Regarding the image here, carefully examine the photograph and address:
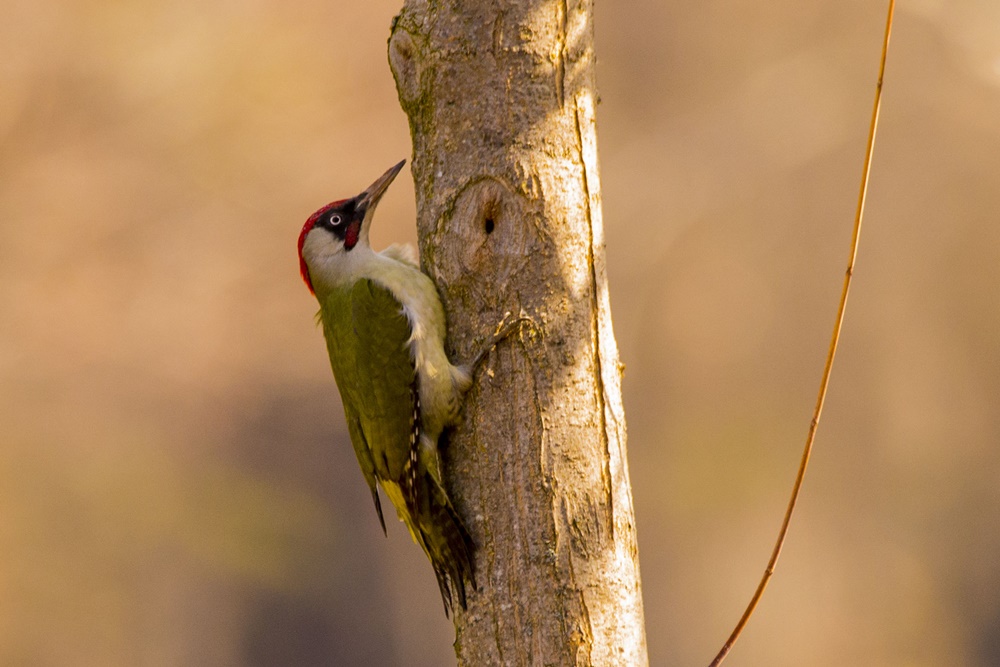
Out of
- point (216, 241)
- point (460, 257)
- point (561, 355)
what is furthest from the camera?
point (216, 241)

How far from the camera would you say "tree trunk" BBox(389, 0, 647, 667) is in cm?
196

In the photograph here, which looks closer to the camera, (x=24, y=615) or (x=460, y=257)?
(x=460, y=257)

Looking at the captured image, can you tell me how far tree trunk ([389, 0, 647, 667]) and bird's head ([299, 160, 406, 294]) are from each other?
63cm

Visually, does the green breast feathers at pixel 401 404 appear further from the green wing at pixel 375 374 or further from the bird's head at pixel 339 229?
the bird's head at pixel 339 229

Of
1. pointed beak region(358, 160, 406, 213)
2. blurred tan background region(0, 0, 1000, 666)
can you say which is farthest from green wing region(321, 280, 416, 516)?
blurred tan background region(0, 0, 1000, 666)

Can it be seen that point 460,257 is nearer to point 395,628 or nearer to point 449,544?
point 449,544

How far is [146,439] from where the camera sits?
802cm

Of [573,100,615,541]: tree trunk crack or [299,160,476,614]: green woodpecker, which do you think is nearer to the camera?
[573,100,615,541]: tree trunk crack

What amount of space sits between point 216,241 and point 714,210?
13.2 feet

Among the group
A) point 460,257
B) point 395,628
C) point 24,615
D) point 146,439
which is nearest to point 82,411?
point 146,439

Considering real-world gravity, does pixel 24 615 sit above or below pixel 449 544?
above

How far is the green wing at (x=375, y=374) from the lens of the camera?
2.44m

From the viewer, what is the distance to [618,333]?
331 inches

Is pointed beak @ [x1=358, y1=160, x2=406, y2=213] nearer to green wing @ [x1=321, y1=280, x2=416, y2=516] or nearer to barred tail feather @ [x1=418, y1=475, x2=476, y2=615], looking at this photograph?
green wing @ [x1=321, y1=280, x2=416, y2=516]
